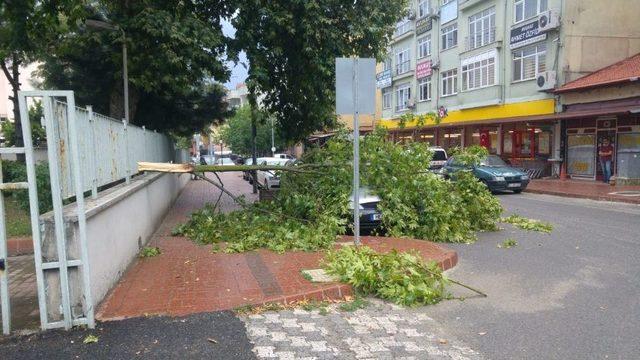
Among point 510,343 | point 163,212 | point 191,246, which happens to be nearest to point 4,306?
point 191,246

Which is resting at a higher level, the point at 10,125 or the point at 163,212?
the point at 10,125

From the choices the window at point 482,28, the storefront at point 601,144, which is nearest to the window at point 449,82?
the window at point 482,28

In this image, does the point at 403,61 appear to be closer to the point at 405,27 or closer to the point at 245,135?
the point at 405,27

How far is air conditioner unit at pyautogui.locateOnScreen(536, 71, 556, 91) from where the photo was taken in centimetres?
2425

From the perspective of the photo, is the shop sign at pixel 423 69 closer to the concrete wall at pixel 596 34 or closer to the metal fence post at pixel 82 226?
the concrete wall at pixel 596 34

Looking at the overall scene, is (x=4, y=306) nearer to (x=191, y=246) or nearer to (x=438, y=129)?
(x=191, y=246)

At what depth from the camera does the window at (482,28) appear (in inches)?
1152

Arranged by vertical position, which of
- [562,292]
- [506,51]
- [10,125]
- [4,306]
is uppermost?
[506,51]

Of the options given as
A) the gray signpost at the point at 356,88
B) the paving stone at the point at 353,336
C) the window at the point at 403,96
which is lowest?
the paving stone at the point at 353,336

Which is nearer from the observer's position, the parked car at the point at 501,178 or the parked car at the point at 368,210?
the parked car at the point at 368,210

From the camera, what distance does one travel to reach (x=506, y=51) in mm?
28094

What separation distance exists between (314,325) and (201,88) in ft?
43.1

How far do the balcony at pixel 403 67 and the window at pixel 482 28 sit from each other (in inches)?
352

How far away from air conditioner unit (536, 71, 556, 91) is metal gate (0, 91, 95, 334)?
23935 mm
